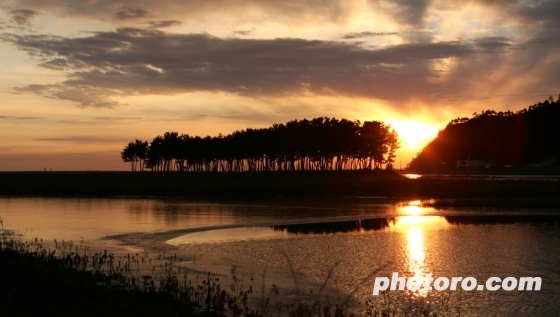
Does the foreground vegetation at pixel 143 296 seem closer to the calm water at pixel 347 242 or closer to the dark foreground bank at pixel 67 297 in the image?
the dark foreground bank at pixel 67 297

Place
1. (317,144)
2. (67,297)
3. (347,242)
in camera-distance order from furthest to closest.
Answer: (317,144), (347,242), (67,297)

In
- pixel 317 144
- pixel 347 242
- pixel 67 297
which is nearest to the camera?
pixel 67 297

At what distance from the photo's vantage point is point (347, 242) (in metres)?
31.9

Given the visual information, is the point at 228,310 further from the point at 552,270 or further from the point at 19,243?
the point at 19,243

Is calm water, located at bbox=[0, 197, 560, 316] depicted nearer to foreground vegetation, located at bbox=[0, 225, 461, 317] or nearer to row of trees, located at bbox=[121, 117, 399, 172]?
foreground vegetation, located at bbox=[0, 225, 461, 317]

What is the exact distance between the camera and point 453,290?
19.4 m

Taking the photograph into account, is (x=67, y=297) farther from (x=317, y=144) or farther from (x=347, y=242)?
(x=317, y=144)

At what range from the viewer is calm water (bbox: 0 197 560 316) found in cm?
1988

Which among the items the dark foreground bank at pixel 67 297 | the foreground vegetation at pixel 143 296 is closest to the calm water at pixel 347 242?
the foreground vegetation at pixel 143 296

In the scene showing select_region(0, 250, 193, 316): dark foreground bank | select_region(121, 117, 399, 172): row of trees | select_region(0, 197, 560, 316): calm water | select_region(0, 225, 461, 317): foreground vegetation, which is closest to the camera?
select_region(0, 250, 193, 316): dark foreground bank

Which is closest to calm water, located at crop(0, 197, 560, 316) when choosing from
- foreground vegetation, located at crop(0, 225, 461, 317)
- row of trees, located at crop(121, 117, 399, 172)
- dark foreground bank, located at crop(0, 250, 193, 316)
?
foreground vegetation, located at crop(0, 225, 461, 317)

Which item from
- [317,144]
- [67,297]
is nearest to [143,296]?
[67,297]

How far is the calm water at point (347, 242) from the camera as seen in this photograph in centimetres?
1988

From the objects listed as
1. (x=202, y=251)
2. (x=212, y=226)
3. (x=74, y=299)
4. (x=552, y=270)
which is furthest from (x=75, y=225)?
(x=552, y=270)
